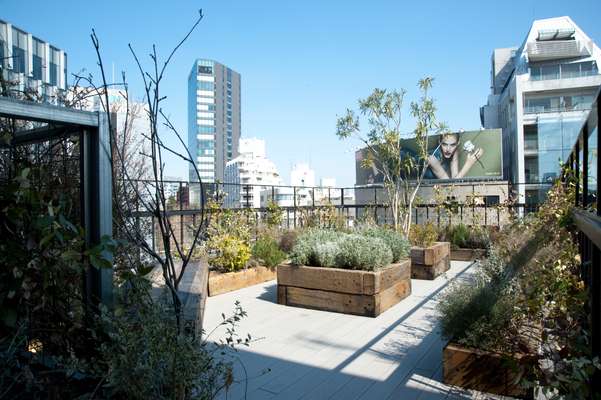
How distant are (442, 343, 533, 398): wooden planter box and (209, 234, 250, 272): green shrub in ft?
10.7

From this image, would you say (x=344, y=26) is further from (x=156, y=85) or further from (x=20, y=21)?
(x=156, y=85)

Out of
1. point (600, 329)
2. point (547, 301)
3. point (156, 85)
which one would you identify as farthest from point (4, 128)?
point (547, 301)

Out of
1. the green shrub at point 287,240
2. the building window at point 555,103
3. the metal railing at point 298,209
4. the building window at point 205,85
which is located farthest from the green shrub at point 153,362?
the building window at point 205,85

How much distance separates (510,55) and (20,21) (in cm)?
5521

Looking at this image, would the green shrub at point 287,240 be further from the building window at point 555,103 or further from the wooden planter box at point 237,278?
the building window at point 555,103

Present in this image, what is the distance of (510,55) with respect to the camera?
5100 cm

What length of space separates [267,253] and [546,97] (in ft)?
131

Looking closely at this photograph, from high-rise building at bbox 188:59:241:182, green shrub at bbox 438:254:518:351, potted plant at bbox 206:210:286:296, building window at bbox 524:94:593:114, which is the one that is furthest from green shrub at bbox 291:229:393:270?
high-rise building at bbox 188:59:241:182

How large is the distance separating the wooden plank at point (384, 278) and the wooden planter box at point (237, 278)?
6.06 feet

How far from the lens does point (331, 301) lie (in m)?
4.11

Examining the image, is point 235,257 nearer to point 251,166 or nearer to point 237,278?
point 237,278

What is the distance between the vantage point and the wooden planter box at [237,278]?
493 cm

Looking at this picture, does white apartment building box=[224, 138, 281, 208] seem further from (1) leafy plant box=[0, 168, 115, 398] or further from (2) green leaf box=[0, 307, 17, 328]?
(2) green leaf box=[0, 307, 17, 328]

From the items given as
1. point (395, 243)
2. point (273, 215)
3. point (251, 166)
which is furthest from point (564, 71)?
point (251, 166)
